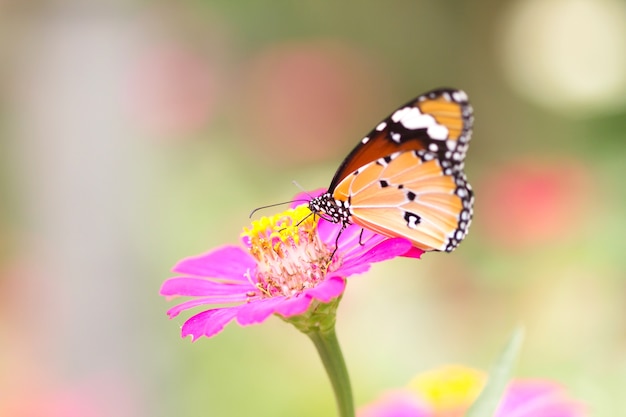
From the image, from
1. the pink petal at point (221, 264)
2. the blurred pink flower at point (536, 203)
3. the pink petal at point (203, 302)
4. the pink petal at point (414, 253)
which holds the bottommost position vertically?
the pink petal at point (414, 253)

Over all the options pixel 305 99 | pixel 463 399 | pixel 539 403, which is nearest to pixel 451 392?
pixel 463 399

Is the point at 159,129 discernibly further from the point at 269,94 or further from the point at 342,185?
the point at 342,185

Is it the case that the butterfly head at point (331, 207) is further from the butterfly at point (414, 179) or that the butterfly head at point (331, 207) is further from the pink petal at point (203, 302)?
the pink petal at point (203, 302)

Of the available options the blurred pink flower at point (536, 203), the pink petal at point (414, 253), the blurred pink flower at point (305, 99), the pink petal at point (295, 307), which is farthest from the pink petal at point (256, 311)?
the blurred pink flower at point (305, 99)

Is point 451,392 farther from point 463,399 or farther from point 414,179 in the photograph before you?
point 414,179

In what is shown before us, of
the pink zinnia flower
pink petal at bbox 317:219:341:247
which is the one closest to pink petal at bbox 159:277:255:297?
the pink zinnia flower

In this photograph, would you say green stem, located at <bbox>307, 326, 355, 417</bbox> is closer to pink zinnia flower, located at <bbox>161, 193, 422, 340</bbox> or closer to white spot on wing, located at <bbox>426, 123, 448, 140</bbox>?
pink zinnia flower, located at <bbox>161, 193, 422, 340</bbox>
